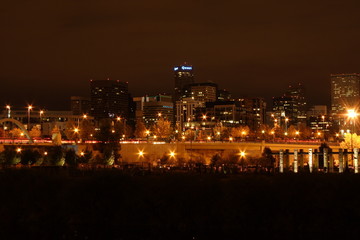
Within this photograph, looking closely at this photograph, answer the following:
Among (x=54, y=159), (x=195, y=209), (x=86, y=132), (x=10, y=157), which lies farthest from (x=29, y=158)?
(x=86, y=132)

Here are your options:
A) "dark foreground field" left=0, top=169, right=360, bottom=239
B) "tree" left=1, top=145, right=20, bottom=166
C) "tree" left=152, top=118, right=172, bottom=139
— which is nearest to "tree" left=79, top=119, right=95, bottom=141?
"tree" left=152, top=118, right=172, bottom=139

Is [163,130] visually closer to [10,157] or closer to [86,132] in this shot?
[86,132]

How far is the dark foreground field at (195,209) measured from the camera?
72.4ft

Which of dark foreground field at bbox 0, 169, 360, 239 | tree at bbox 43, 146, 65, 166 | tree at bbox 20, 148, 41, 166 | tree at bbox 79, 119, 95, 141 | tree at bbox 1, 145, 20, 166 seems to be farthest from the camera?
tree at bbox 79, 119, 95, 141

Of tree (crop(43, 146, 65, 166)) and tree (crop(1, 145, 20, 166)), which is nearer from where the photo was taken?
tree (crop(1, 145, 20, 166))

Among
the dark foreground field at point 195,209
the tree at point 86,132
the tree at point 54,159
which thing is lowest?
the dark foreground field at point 195,209

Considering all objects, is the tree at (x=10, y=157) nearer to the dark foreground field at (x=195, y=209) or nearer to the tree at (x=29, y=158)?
the tree at (x=29, y=158)

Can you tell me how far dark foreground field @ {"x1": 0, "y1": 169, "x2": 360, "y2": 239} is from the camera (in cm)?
2208

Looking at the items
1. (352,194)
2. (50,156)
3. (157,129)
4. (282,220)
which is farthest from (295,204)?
(157,129)

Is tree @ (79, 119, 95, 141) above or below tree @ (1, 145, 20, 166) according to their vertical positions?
above

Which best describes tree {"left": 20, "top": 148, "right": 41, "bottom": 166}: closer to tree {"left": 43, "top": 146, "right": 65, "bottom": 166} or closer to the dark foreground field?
tree {"left": 43, "top": 146, "right": 65, "bottom": 166}

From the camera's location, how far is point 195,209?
22656 mm

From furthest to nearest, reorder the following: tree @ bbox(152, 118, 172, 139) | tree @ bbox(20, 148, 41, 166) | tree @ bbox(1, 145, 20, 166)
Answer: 1. tree @ bbox(152, 118, 172, 139)
2. tree @ bbox(20, 148, 41, 166)
3. tree @ bbox(1, 145, 20, 166)

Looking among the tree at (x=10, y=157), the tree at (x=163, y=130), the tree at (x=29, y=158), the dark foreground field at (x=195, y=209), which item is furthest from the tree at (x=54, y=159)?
the tree at (x=163, y=130)
